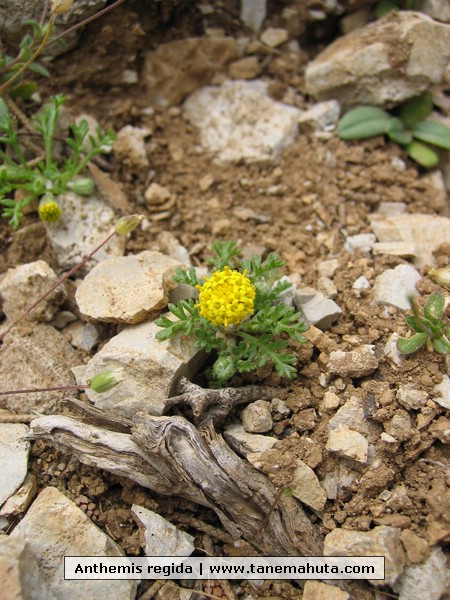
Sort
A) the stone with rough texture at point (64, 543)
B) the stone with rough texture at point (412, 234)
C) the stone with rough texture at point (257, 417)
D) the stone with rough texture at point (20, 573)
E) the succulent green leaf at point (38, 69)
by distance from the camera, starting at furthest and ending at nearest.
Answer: the succulent green leaf at point (38, 69) < the stone with rough texture at point (412, 234) < the stone with rough texture at point (257, 417) < the stone with rough texture at point (64, 543) < the stone with rough texture at point (20, 573)

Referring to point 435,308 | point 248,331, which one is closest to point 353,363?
point 435,308

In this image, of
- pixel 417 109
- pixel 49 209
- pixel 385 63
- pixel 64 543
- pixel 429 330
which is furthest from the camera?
pixel 417 109

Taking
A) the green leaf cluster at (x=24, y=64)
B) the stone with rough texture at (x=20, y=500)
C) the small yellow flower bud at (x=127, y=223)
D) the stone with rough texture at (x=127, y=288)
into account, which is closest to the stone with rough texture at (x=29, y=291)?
the stone with rough texture at (x=127, y=288)

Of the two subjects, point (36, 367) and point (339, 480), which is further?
point (36, 367)

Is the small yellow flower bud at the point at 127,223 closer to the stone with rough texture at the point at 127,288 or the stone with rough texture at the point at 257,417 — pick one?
the stone with rough texture at the point at 127,288

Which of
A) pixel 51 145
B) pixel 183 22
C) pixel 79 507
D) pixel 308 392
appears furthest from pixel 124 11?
pixel 79 507

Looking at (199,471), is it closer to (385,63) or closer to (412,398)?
(412,398)
